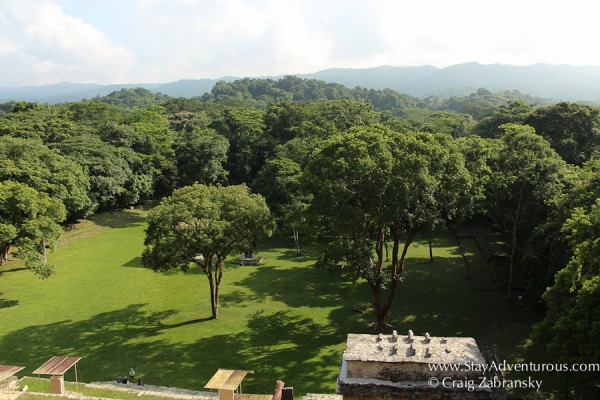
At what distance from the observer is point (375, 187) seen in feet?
61.4

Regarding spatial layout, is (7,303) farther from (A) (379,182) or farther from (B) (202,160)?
(B) (202,160)

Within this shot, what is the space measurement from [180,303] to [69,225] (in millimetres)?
19587

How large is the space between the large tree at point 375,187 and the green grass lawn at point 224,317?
3811mm

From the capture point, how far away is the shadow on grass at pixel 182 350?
1694 centimetres

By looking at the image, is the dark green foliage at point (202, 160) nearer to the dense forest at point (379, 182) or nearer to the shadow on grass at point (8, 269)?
the dense forest at point (379, 182)

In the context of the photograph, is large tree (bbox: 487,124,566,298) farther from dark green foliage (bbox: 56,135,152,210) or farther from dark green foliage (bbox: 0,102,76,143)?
dark green foliage (bbox: 0,102,76,143)

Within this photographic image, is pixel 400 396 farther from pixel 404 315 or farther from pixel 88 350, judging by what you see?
pixel 88 350

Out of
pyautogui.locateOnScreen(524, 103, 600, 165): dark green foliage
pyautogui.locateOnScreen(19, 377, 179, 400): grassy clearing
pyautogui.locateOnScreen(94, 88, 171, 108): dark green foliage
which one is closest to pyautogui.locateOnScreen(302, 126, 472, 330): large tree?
pyautogui.locateOnScreen(19, 377, 179, 400): grassy clearing

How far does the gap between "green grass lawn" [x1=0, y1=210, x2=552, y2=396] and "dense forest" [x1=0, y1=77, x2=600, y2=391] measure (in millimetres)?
2312

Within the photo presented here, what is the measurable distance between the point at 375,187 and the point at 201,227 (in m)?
8.22

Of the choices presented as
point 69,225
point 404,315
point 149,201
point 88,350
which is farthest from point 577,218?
point 149,201

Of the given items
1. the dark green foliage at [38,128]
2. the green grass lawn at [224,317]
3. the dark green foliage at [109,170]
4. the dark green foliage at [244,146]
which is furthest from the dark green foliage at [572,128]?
the dark green foliage at [38,128]

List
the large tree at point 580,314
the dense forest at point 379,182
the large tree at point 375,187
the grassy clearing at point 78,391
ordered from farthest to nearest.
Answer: the large tree at point 375,187 → the dense forest at point 379,182 → the grassy clearing at point 78,391 → the large tree at point 580,314

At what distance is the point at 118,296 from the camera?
81.4 feet
